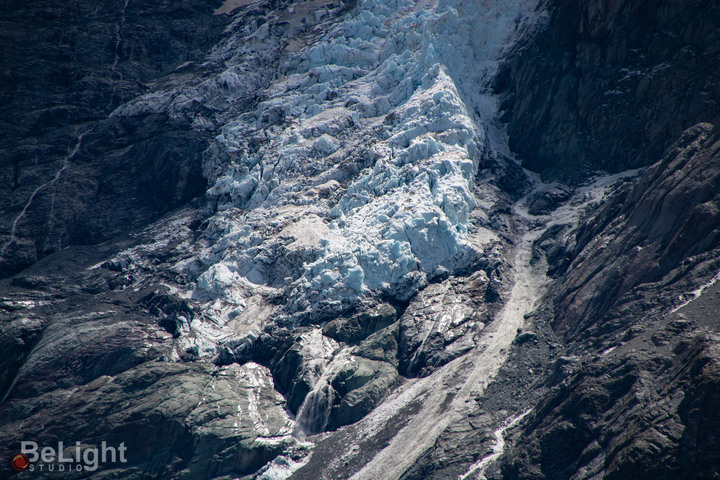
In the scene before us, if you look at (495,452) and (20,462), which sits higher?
(20,462)

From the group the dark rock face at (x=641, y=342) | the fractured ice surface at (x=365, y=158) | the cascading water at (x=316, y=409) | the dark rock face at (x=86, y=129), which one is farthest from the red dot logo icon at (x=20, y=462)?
the dark rock face at (x=641, y=342)

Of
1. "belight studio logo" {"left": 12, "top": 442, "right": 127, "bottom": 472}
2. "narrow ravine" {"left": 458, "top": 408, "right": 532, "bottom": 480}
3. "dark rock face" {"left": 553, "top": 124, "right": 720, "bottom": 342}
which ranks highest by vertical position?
"dark rock face" {"left": 553, "top": 124, "right": 720, "bottom": 342}

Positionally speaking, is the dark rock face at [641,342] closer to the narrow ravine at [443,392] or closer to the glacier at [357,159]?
the narrow ravine at [443,392]

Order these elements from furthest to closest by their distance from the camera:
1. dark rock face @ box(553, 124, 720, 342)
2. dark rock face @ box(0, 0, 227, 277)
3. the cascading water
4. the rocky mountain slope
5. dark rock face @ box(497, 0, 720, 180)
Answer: dark rock face @ box(0, 0, 227, 277)
dark rock face @ box(497, 0, 720, 180)
the cascading water
dark rock face @ box(553, 124, 720, 342)
the rocky mountain slope

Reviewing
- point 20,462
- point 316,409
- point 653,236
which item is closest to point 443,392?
point 316,409

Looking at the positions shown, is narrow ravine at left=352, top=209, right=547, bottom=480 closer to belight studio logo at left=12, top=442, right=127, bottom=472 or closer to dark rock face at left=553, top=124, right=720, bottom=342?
dark rock face at left=553, top=124, right=720, bottom=342

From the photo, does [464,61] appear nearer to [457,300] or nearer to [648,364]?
[457,300]

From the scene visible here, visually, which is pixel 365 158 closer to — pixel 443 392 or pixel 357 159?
pixel 357 159

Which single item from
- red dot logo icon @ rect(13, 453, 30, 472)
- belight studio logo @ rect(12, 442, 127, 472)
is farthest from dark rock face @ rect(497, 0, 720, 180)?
red dot logo icon @ rect(13, 453, 30, 472)
